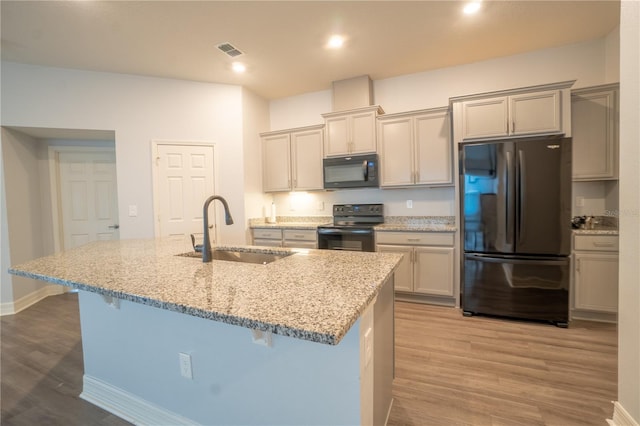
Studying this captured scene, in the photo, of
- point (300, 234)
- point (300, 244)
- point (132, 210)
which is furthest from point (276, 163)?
point (132, 210)

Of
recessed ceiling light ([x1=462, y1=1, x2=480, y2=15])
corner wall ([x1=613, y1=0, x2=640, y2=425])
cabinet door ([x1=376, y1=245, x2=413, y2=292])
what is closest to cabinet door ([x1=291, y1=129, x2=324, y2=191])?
cabinet door ([x1=376, y1=245, x2=413, y2=292])

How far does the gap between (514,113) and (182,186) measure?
4039 millimetres

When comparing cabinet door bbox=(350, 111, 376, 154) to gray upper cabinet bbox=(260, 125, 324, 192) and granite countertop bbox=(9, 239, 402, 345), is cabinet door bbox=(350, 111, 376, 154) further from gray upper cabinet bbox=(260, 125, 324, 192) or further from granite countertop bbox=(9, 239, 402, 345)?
granite countertop bbox=(9, 239, 402, 345)

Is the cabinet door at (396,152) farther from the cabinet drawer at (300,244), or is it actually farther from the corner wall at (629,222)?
the corner wall at (629,222)

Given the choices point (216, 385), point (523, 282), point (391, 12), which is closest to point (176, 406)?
point (216, 385)

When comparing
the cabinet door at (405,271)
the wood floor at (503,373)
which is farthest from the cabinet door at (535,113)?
the wood floor at (503,373)

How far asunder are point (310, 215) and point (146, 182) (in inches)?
90.4

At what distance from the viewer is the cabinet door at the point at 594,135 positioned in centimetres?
272

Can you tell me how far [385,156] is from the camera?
3.51 metres

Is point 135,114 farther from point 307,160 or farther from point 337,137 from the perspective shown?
point 337,137

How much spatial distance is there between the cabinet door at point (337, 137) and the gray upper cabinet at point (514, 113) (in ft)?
4.25

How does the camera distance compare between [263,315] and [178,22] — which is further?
[178,22]

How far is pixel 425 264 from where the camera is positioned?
3.14 meters

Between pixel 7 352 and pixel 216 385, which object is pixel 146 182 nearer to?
pixel 7 352
